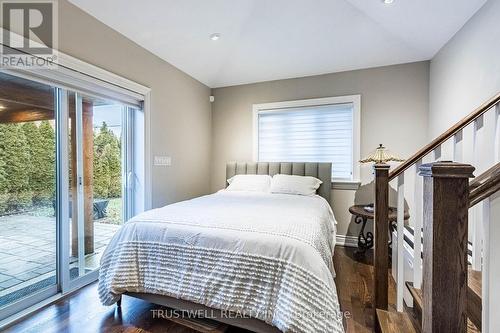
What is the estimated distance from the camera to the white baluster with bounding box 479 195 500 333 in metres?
0.78

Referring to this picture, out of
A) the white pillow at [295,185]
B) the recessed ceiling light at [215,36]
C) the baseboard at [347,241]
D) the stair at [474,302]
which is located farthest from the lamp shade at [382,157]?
the recessed ceiling light at [215,36]

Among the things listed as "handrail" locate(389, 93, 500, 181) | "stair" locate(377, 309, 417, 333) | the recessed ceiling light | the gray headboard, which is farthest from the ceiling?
"stair" locate(377, 309, 417, 333)

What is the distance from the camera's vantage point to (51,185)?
2141 millimetres

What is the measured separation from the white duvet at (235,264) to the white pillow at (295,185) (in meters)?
1.19

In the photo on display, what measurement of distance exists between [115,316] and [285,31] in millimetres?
3464

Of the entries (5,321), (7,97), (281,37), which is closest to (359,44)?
(281,37)

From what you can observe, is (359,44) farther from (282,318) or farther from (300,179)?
(282,318)

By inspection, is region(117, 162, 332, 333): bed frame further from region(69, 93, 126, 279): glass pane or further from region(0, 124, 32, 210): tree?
region(0, 124, 32, 210): tree

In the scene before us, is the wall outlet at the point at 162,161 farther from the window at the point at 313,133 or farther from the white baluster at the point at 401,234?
the white baluster at the point at 401,234

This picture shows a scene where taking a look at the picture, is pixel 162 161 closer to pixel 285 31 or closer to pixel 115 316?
pixel 115 316

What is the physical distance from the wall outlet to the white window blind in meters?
1.45

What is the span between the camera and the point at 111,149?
9.10 feet

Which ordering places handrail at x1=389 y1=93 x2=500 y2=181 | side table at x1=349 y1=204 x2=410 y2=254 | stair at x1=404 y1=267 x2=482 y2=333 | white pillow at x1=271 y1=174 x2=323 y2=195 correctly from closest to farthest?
stair at x1=404 y1=267 x2=482 y2=333 < handrail at x1=389 y1=93 x2=500 y2=181 < side table at x1=349 y1=204 x2=410 y2=254 < white pillow at x1=271 y1=174 x2=323 y2=195

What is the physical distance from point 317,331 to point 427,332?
0.62 m
